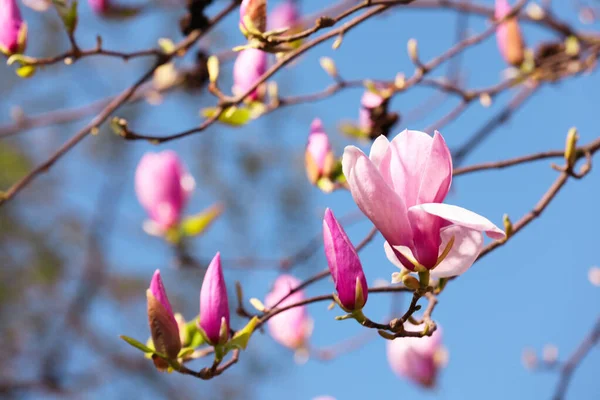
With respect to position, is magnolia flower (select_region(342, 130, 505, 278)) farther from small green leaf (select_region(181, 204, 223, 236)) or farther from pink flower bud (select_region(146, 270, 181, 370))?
small green leaf (select_region(181, 204, 223, 236))

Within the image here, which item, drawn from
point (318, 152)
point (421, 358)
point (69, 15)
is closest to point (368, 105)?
point (318, 152)

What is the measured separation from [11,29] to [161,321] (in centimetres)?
37

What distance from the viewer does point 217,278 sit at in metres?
0.49

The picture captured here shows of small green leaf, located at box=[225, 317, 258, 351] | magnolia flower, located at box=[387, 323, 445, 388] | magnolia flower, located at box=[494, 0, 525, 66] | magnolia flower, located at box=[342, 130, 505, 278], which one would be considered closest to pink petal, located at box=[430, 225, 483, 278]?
magnolia flower, located at box=[342, 130, 505, 278]

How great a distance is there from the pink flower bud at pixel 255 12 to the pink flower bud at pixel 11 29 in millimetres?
259

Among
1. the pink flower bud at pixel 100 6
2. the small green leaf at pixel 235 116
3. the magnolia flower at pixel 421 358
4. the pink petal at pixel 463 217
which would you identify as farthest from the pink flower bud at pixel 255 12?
the magnolia flower at pixel 421 358

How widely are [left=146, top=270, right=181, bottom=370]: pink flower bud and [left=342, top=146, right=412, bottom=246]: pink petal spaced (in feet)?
0.50

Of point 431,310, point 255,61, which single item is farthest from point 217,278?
point 255,61

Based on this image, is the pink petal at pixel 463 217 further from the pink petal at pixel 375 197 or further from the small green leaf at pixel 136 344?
the small green leaf at pixel 136 344

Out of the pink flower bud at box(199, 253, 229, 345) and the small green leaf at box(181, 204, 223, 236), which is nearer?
the pink flower bud at box(199, 253, 229, 345)

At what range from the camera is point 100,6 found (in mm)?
964

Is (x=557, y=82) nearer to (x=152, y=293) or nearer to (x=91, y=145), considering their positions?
(x=152, y=293)

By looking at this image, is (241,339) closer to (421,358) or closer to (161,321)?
(161,321)

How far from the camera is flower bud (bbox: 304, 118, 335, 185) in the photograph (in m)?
0.70
